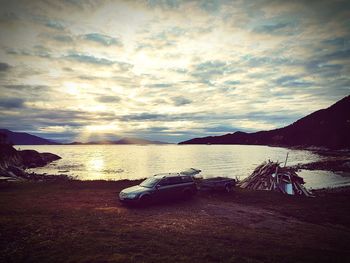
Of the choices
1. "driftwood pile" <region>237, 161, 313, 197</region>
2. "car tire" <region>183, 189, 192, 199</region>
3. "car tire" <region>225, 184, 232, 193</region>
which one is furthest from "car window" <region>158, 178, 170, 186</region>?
"driftwood pile" <region>237, 161, 313, 197</region>

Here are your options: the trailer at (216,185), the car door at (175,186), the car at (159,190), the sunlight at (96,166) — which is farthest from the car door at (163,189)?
the sunlight at (96,166)

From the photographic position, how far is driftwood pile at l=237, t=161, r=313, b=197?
90.2 feet

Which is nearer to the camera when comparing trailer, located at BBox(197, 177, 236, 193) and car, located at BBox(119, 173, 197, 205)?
car, located at BBox(119, 173, 197, 205)

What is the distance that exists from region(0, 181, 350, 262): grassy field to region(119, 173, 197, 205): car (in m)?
0.71

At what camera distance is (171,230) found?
504 inches

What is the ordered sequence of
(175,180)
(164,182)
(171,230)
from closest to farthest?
(171,230) < (164,182) < (175,180)

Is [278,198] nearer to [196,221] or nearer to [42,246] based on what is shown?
[196,221]

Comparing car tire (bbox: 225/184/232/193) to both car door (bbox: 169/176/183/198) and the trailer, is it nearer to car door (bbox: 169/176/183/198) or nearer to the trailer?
the trailer

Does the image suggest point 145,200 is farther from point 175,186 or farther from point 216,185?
point 216,185

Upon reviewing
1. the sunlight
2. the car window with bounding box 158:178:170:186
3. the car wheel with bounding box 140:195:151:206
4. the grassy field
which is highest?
the car window with bounding box 158:178:170:186

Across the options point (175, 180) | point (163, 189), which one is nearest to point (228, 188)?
point (175, 180)

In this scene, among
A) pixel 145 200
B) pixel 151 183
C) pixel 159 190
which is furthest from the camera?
pixel 151 183

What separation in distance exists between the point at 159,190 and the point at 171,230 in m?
5.85

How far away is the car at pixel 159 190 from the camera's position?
17766mm
